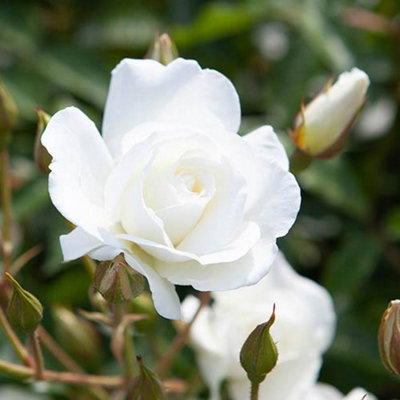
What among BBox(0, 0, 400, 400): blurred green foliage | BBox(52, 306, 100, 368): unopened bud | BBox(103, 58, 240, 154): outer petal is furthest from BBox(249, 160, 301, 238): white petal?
BBox(0, 0, 400, 400): blurred green foliage

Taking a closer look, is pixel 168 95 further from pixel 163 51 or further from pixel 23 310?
pixel 23 310

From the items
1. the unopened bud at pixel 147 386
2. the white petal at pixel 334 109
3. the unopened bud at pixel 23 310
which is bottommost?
the unopened bud at pixel 147 386

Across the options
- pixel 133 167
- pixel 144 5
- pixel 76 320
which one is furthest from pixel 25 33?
pixel 133 167

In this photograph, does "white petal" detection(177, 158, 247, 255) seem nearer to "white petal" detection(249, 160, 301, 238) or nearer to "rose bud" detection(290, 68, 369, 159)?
"white petal" detection(249, 160, 301, 238)

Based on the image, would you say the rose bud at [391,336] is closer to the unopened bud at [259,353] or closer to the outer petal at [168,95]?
the unopened bud at [259,353]

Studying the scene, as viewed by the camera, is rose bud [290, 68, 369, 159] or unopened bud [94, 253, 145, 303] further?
rose bud [290, 68, 369, 159]

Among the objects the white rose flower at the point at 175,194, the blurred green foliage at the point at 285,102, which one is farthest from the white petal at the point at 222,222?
the blurred green foliage at the point at 285,102
